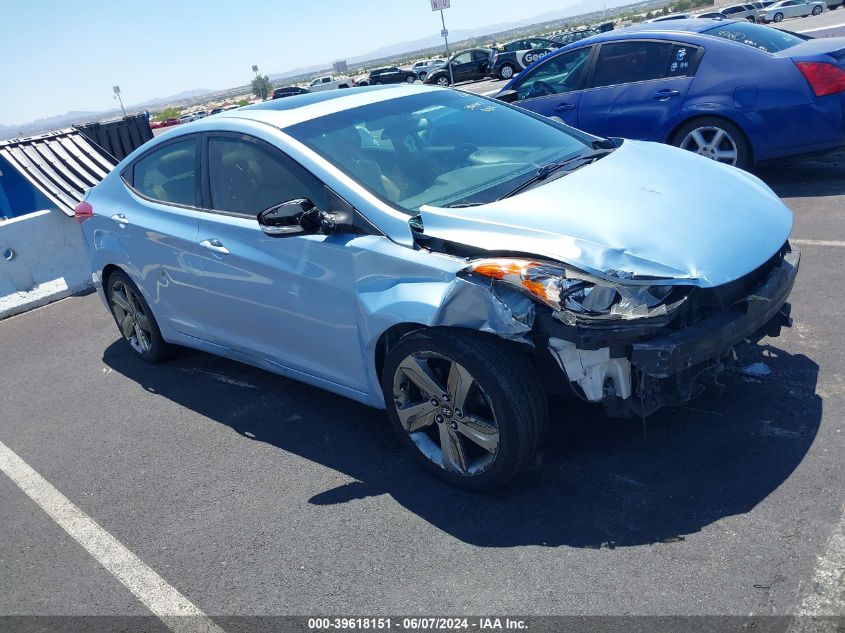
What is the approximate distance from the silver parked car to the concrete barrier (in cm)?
4252

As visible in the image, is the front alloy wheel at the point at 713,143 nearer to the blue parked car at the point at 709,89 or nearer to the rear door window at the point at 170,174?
the blue parked car at the point at 709,89

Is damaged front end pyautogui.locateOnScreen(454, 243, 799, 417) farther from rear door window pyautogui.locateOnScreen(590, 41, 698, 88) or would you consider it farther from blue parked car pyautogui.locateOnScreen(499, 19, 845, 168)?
rear door window pyautogui.locateOnScreen(590, 41, 698, 88)

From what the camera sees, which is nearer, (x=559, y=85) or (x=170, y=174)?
(x=170, y=174)

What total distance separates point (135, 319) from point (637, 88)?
504 cm

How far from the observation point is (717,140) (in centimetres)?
718

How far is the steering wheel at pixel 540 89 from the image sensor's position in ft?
27.6

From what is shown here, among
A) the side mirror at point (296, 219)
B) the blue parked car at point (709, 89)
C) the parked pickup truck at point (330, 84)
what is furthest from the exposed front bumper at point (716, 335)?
the parked pickup truck at point (330, 84)

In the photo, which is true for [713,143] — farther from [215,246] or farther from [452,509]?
[452,509]

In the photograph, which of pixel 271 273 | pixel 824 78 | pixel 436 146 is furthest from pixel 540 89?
pixel 271 273

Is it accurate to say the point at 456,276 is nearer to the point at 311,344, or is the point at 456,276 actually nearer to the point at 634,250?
the point at 634,250

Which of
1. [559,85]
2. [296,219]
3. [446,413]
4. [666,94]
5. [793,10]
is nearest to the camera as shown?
[446,413]

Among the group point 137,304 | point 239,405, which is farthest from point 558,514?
point 137,304

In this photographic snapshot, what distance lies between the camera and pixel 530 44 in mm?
38438

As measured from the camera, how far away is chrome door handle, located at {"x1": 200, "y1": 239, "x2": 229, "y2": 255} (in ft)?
14.4
